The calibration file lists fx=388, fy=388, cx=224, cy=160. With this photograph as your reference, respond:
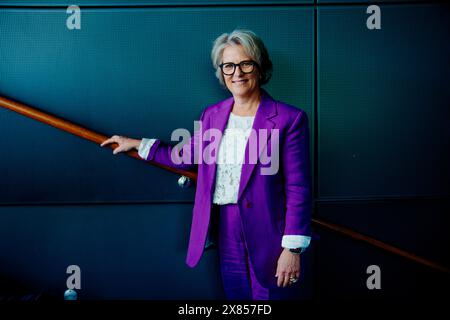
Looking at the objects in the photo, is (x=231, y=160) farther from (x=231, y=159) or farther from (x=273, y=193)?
(x=273, y=193)

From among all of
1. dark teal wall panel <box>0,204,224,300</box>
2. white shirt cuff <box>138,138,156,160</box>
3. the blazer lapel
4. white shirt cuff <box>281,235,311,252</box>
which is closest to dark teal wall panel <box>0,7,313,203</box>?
dark teal wall panel <box>0,204,224,300</box>

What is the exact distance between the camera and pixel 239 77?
1.87 meters

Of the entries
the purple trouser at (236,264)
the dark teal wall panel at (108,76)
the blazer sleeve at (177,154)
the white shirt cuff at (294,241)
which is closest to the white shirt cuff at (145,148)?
the blazer sleeve at (177,154)

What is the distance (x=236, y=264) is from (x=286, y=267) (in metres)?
0.24

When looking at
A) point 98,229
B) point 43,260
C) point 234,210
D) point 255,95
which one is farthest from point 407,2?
point 43,260

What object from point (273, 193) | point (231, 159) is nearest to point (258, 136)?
point (231, 159)

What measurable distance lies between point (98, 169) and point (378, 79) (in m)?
1.78

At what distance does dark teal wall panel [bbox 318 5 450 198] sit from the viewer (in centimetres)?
234

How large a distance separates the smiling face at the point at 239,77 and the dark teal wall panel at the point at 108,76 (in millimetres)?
426

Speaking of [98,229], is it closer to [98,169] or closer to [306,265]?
[98,169]

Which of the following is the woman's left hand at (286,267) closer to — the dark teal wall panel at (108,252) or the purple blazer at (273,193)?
the purple blazer at (273,193)

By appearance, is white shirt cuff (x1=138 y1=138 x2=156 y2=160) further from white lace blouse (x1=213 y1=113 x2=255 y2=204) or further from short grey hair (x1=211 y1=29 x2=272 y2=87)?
short grey hair (x1=211 y1=29 x2=272 y2=87)

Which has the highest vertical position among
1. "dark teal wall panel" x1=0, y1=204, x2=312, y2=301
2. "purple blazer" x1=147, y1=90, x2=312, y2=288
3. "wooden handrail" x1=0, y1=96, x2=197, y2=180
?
"wooden handrail" x1=0, y1=96, x2=197, y2=180

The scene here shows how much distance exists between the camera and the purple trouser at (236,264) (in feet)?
6.18
